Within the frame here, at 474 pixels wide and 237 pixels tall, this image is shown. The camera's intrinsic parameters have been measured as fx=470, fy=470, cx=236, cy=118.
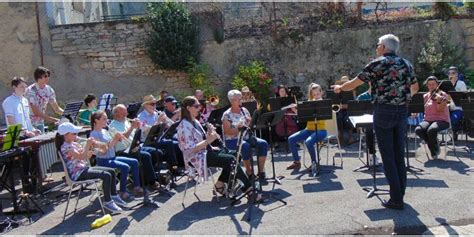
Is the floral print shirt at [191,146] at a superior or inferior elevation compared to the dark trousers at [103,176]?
superior

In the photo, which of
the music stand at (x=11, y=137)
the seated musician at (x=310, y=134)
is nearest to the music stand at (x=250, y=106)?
the seated musician at (x=310, y=134)

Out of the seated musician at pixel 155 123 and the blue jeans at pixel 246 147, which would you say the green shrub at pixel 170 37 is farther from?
the blue jeans at pixel 246 147

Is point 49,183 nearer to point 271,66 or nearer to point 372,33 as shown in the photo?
point 271,66

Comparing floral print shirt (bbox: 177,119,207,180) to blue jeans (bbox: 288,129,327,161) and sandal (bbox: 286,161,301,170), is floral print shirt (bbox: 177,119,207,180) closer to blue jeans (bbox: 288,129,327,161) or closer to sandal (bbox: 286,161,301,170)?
blue jeans (bbox: 288,129,327,161)

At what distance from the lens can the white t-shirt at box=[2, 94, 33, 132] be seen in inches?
287

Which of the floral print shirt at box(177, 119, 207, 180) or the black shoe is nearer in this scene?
the black shoe

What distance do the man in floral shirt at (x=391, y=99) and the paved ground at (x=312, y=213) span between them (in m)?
0.42

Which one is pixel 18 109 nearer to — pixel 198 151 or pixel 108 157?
pixel 108 157

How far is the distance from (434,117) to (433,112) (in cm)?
10

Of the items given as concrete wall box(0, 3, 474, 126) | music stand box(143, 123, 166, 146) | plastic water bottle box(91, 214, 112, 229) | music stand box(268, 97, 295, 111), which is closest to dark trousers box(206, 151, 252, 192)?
music stand box(143, 123, 166, 146)

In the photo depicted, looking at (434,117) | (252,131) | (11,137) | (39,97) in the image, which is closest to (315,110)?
(252,131)

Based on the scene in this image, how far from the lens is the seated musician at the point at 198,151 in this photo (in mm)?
6164

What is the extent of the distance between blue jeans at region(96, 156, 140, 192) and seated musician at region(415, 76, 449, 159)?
504cm

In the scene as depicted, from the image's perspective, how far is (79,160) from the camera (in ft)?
19.7
